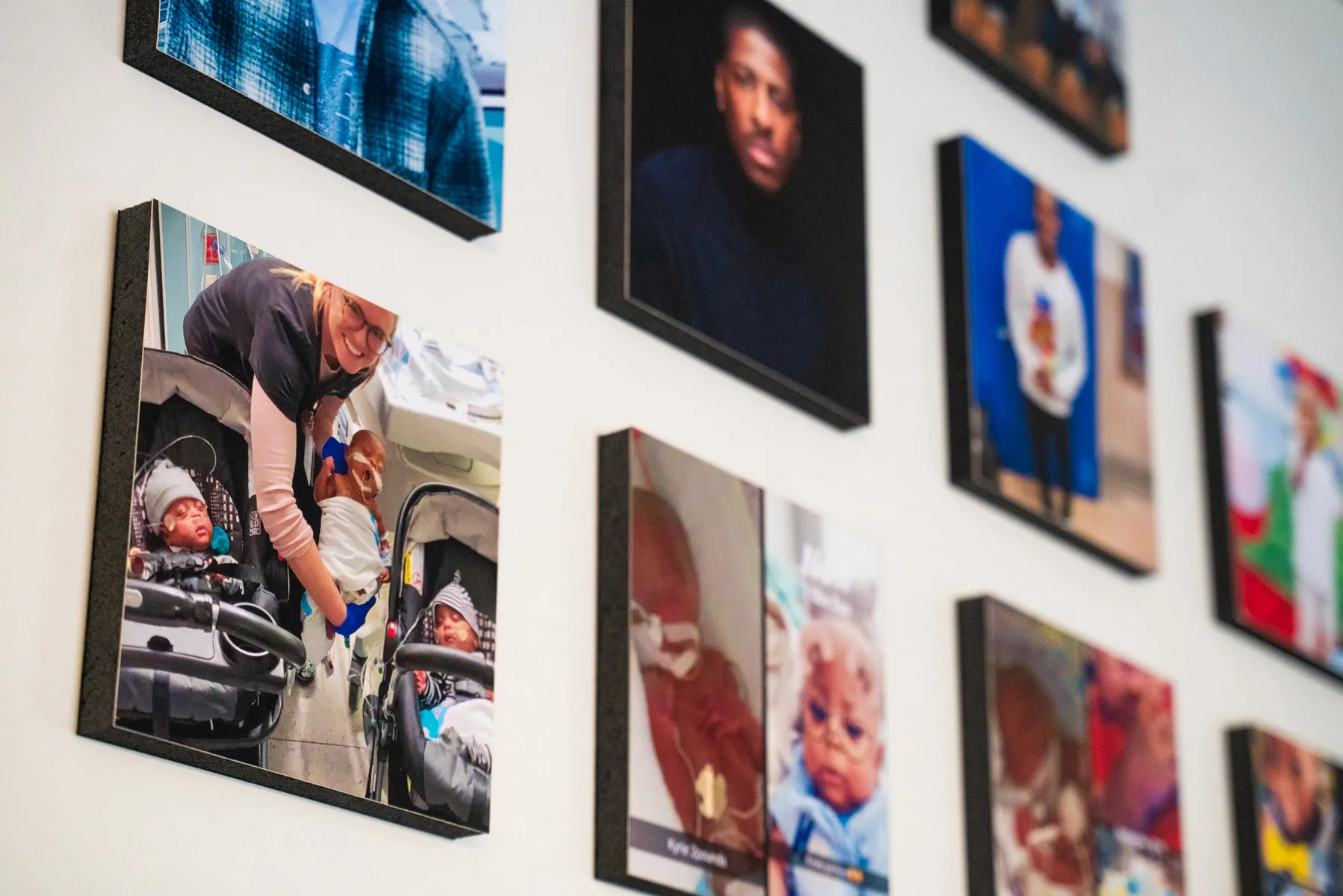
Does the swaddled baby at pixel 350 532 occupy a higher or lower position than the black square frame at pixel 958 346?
lower

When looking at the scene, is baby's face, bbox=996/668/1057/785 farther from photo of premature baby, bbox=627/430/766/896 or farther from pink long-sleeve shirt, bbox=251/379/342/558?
pink long-sleeve shirt, bbox=251/379/342/558

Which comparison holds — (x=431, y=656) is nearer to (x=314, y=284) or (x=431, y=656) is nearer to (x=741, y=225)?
(x=314, y=284)

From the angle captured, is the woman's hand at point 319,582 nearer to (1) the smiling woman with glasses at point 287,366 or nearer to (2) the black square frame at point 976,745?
(1) the smiling woman with glasses at point 287,366

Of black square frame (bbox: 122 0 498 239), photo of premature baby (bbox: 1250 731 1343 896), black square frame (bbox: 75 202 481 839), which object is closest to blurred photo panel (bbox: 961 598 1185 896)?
photo of premature baby (bbox: 1250 731 1343 896)

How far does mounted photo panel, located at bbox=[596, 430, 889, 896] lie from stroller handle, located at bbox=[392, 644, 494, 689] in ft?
0.98

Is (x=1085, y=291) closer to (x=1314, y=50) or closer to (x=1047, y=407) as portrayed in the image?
(x=1047, y=407)

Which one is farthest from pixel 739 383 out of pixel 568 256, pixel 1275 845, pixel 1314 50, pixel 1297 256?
pixel 1314 50

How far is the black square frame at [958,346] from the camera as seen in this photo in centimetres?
404

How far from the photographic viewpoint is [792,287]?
3.69 meters

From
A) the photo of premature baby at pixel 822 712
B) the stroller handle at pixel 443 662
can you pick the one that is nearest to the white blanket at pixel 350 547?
the stroller handle at pixel 443 662

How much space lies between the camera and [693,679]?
10.4 ft

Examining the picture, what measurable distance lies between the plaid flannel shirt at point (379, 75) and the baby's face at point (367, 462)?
444 mm

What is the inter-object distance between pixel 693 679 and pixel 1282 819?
81.9 inches

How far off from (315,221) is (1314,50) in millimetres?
4184
